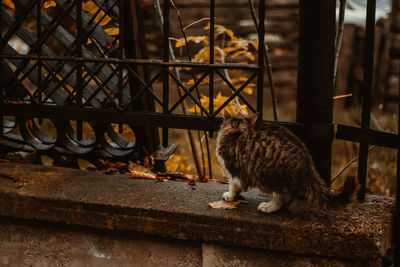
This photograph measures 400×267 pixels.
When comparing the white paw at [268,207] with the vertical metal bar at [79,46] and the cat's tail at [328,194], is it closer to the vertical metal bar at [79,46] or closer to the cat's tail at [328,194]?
the cat's tail at [328,194]

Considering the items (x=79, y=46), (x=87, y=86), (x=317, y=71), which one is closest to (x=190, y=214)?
(x=317, y=71)

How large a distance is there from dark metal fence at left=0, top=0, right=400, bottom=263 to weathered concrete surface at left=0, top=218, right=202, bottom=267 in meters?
0.65

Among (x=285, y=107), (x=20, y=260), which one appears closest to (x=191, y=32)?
(x=285, y=107)

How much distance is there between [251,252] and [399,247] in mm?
761

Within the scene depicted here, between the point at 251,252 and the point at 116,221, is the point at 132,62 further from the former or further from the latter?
the point at 251,252

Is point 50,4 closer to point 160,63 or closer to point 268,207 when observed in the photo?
point 160,63

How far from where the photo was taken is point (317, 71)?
2.38 meters

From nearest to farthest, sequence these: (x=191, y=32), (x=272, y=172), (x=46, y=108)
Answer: (x=272, y=172), (x=46, y=108), (x=191, y=32)

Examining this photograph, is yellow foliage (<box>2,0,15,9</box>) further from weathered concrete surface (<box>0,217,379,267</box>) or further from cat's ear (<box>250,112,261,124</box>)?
cat's ear (<box>250,112,261,124</box>)

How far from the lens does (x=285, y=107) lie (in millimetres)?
9180

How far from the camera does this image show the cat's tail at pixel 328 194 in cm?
218

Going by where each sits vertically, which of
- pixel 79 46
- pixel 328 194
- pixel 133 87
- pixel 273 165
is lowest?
pixel 328 194

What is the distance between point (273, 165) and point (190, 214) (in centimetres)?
47

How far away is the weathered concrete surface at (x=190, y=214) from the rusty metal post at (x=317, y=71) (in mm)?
306
